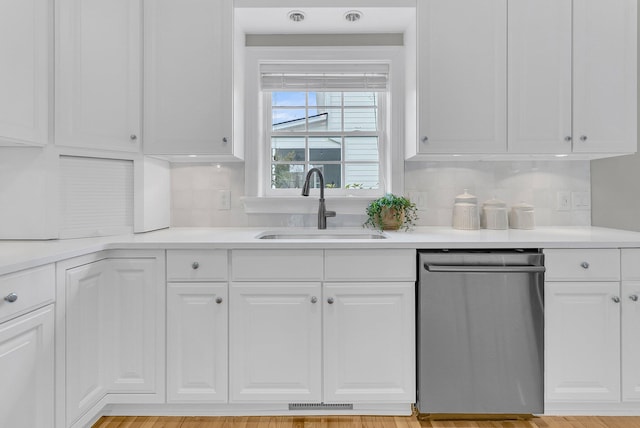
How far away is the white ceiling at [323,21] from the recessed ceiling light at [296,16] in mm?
22

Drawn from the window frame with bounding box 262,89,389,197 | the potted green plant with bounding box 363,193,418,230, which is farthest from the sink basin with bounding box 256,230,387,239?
the window frame with bounding box 262,89,389,197

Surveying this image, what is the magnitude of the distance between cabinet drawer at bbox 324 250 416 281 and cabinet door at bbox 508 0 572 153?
1.03 m

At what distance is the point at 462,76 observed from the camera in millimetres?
2092

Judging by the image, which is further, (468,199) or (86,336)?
(468,199)

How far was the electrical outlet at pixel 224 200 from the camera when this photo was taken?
251 cm

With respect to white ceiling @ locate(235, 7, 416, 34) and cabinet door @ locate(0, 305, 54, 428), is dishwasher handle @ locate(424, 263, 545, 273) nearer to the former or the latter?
white ceiling @ locate(235, 7, 416, 34)

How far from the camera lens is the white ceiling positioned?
218 centimetres

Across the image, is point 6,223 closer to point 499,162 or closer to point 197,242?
point 197,242

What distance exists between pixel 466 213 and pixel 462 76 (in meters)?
0.80

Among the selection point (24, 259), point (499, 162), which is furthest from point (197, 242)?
point (499, 162)

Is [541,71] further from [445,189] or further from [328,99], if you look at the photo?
[328,99]

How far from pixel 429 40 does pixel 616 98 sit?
110cm

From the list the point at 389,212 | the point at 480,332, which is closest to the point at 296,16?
the point at 389,212

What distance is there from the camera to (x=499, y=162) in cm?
249
